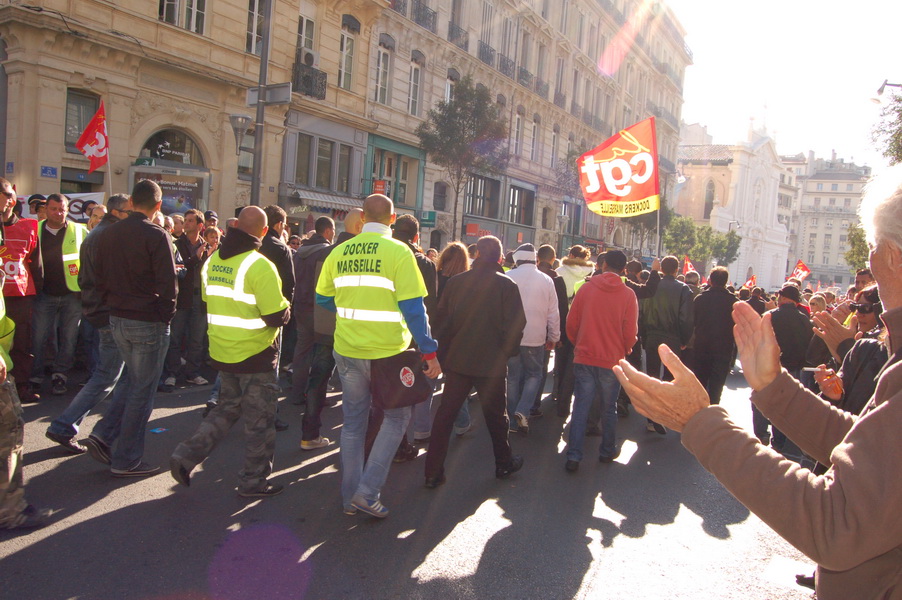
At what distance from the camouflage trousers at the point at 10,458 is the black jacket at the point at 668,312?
6.63 m

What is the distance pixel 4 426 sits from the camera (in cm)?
355

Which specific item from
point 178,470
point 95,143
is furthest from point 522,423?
point 95,143

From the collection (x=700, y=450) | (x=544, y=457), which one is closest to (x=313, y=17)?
(x=544, y=457)

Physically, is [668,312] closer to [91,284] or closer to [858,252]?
[91,284]

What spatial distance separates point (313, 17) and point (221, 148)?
18.0ft

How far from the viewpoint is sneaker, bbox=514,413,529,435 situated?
6.94 meters

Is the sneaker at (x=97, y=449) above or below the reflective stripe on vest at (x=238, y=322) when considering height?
below

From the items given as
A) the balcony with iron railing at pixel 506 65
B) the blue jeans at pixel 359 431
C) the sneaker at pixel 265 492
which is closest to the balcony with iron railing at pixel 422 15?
the balcony with iron railing at pixel 506 65

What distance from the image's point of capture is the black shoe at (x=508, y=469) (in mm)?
5336

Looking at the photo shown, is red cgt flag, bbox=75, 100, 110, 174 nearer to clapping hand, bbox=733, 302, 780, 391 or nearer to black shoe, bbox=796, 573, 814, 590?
black shoe, bbox=796, 573, 814, 590

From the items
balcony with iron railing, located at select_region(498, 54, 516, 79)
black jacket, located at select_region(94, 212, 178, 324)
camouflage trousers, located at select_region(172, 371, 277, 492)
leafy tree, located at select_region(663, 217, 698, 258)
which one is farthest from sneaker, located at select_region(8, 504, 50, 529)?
leafy tree, located at select_region(663, 217, 698, 258)

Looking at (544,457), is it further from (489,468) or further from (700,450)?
(700,450)

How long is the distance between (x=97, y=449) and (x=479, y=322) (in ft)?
9.62

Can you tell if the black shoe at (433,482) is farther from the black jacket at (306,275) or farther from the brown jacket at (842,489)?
the brown jacket at (842,489)
